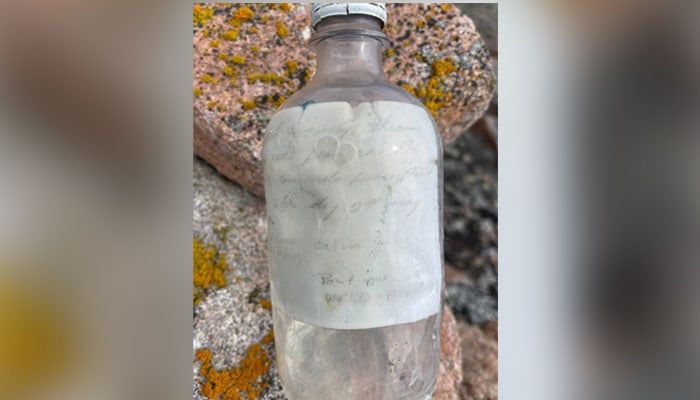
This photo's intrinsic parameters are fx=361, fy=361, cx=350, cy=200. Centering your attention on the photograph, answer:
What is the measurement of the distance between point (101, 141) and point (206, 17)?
1.02 feet

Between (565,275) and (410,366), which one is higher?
(565,275)

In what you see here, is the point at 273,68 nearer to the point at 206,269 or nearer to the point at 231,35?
the point at 231,35

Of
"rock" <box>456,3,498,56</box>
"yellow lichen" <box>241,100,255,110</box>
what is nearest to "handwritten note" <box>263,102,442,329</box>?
"yellow lichen" <box>241,100,255,110</box>

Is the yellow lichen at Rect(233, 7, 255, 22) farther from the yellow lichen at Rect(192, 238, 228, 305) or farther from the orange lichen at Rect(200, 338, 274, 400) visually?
the orange lichen at Rect(200, 338, 274, 400)

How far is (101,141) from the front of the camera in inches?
10.4

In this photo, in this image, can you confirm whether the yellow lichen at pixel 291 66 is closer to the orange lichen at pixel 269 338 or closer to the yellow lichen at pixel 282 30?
the yellow lichen at pixel 282 30

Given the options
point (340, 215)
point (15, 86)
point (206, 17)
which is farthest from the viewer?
point (206, 17)

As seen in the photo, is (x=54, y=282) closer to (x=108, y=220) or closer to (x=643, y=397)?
(x=108, y=220)

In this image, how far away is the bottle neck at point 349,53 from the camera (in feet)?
1.34

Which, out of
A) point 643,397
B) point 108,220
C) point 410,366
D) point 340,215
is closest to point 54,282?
point 108,220

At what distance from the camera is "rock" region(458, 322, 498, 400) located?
0.65 meters

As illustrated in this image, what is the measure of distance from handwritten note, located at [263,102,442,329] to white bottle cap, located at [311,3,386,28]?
0.10 m

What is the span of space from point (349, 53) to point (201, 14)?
23cm

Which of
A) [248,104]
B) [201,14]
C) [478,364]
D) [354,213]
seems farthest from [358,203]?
[478,364]
